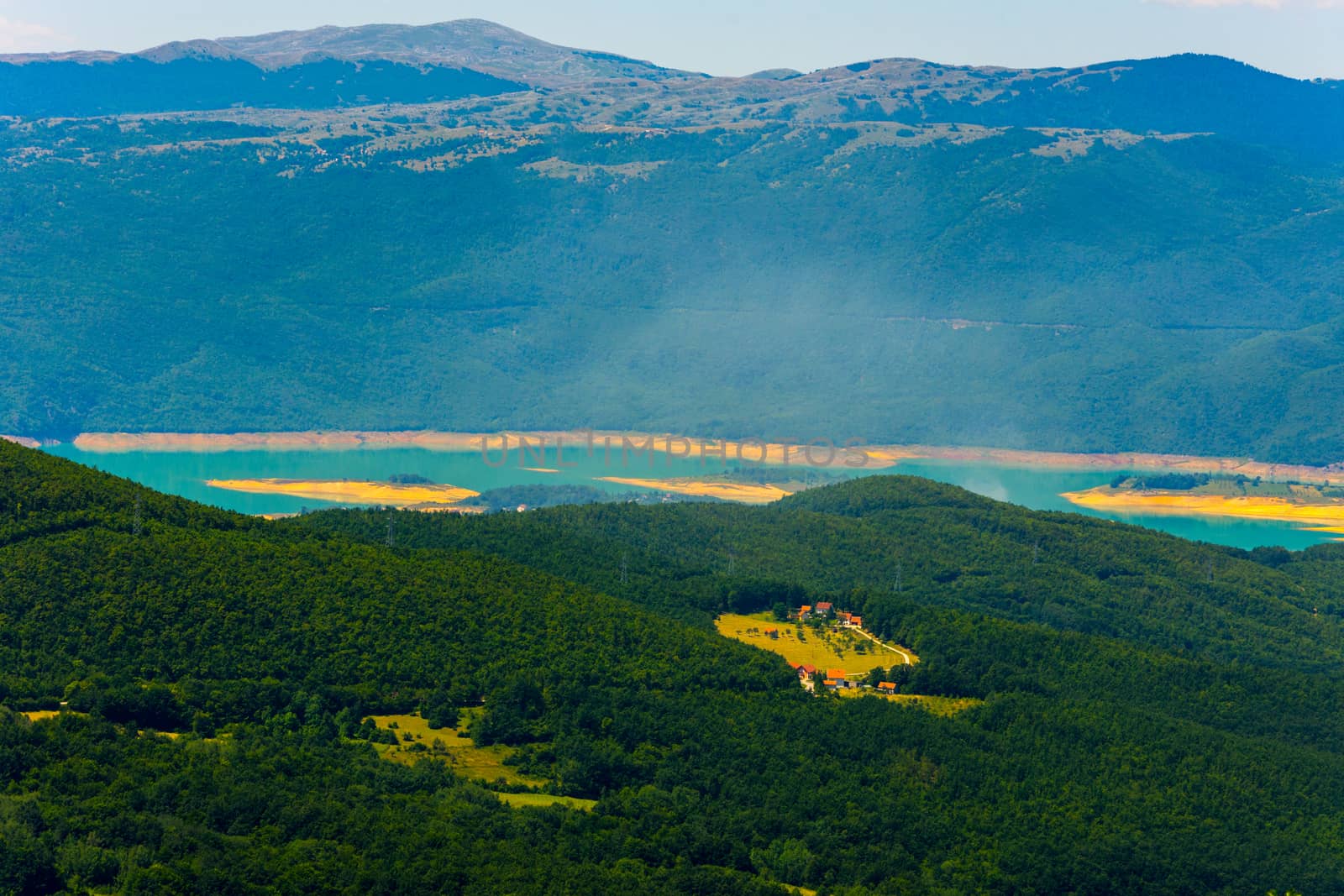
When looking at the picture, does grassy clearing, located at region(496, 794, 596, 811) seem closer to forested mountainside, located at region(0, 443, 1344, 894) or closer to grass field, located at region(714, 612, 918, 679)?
forested mountainside, located at region(0, 443, 1344, 894)

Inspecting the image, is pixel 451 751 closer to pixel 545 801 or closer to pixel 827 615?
pixel 545 801

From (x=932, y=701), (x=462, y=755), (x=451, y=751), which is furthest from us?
(x=932, y=701)

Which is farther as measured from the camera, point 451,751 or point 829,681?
point 829,681

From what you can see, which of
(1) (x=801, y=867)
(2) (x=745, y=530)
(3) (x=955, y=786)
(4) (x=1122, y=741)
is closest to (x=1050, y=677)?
(4) (x=1122, y=741)

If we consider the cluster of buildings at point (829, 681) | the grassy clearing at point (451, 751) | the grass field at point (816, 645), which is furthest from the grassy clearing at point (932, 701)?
the grassy clearing at point (451, 751)

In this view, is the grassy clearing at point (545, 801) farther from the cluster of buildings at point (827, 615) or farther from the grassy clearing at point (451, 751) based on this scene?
the cluster of buildings at point (827, 615)

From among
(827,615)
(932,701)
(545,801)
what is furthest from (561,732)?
(827,615)
